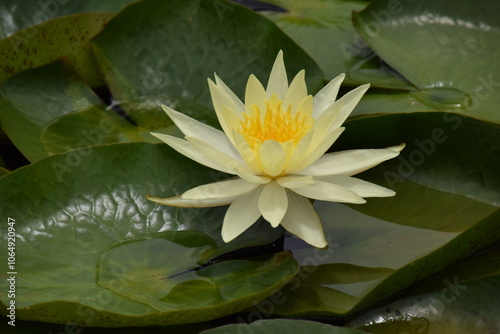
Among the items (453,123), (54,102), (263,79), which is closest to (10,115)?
(54,102)

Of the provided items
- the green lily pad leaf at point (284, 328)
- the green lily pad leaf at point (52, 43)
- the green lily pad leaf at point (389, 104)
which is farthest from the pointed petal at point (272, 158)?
the green lily pad leaf at point (52, 43)

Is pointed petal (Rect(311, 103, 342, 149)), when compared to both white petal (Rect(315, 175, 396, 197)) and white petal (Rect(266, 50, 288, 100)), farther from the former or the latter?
white petal (Rect(266, 50, 288, 100))

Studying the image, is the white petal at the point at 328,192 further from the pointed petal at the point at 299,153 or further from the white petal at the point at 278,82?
the white petal at the point at 278,82

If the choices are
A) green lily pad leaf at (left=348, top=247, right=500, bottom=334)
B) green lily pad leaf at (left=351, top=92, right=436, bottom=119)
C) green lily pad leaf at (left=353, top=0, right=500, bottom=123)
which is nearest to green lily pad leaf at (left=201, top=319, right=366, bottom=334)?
green lily pad leaf at (left=348, top=247, right=500, bottom=334)

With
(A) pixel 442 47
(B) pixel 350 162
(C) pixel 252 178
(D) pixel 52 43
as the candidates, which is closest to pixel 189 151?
(C) pixel 252 178

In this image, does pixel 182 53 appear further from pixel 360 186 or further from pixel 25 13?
pixel 360 186

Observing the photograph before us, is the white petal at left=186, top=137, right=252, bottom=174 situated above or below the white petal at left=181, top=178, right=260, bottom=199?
above

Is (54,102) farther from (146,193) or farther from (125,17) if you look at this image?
(146,193)
